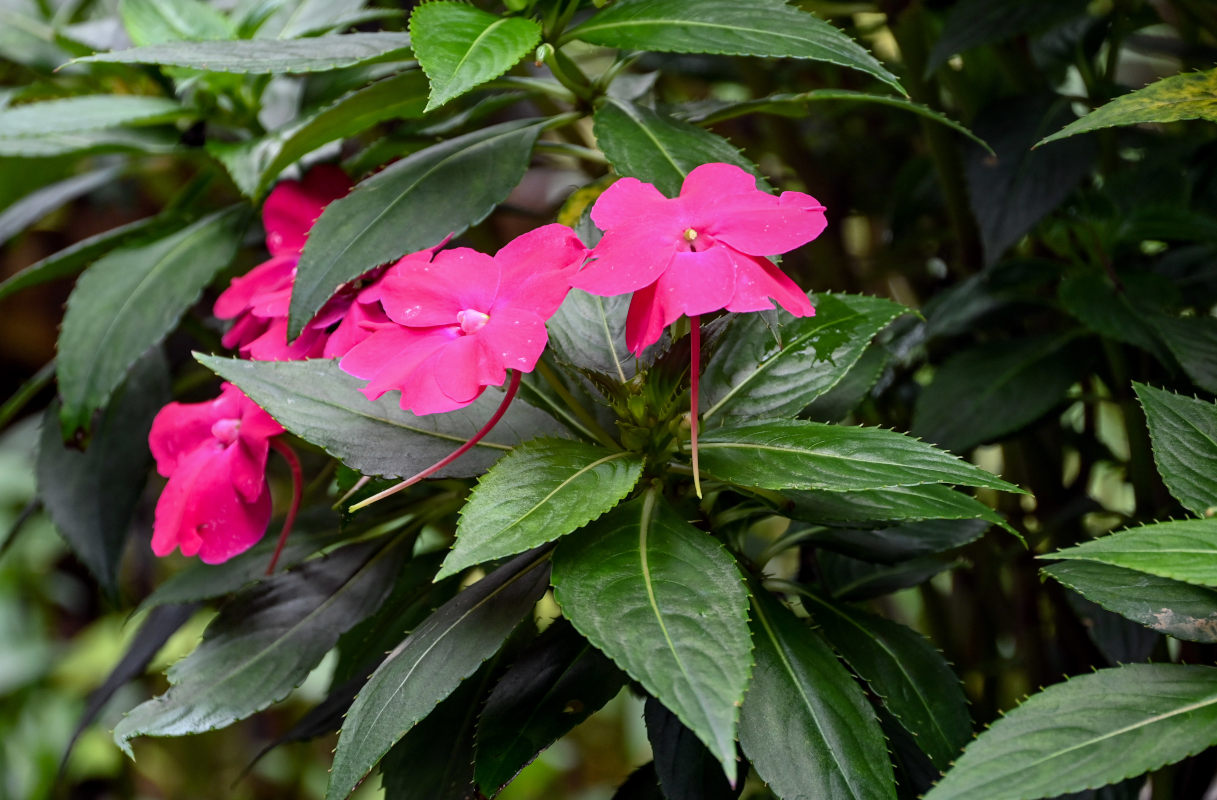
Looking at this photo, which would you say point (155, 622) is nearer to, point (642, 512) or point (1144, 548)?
point (642, 512)

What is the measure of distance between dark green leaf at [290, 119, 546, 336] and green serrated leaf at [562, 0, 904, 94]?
0.36 feet

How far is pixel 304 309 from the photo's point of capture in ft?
2.00

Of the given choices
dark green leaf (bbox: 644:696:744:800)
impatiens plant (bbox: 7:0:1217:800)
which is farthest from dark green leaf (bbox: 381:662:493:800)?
dark green leaf (bbox: 644:696:744:800)

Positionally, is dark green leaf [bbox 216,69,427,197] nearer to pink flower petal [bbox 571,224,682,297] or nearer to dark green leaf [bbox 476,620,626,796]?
pink flower petal [bbox 571,224,682,297]

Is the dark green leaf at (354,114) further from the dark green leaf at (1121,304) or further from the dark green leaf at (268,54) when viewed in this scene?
the dark green leaf at (1121,304)

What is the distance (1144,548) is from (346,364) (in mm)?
429

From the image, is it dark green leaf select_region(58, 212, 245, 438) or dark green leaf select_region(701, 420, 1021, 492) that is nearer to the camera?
dark green leaf select_region(701, 420, 1021, 492)

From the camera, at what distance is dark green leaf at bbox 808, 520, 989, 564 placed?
0.70 metres

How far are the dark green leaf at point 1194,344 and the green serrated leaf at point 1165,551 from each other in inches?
10.2

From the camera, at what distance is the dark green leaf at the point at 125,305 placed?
78 centimetres

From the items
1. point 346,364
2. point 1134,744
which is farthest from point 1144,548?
point 346,364

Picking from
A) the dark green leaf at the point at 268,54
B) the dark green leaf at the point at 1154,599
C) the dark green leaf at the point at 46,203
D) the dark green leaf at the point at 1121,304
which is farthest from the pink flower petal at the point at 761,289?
the dark green leaf at the point at 46,203

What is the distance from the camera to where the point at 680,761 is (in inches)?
24.3

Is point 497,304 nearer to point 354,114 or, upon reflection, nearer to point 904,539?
point 354,114
